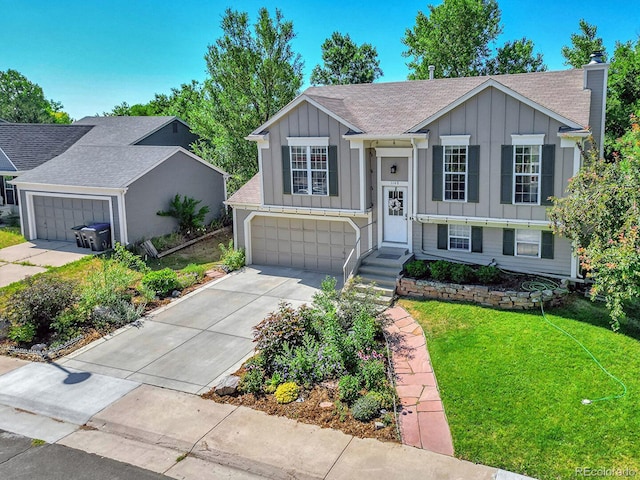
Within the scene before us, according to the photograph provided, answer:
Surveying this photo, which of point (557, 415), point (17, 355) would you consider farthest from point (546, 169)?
point (17, 355)

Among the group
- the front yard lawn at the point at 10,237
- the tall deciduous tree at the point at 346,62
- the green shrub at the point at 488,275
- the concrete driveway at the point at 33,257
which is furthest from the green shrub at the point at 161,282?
the tall deciduous tree at the point at 346,62

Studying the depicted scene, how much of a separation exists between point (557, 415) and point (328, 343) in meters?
4.59

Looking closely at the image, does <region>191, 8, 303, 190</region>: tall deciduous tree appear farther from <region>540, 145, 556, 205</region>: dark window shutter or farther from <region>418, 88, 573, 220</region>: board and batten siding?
<region>540, 145, 556, 205</region>: dark window shutter

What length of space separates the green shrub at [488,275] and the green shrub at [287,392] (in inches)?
258

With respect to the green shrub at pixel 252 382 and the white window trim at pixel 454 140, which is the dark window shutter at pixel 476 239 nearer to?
the white window trim at pixel 454 140

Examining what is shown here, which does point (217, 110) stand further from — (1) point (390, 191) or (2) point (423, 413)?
(2) point (423, 413)

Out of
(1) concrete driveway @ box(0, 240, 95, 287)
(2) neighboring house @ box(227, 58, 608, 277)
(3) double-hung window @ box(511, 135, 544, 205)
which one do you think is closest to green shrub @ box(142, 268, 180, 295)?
(2) neighboring house @ box(227, 58, 608, 277)

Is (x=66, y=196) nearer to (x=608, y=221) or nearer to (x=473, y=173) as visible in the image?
(x=473, y=173)

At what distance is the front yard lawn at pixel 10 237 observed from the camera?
22859 millimetres

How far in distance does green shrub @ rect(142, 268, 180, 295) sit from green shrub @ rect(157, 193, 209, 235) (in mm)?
6426

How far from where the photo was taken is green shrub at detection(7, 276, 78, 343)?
530 inches

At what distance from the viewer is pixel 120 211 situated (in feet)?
67.9

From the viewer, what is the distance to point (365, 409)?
9.61m

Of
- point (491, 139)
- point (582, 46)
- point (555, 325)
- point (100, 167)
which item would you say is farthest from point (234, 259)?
point (582, 46)
